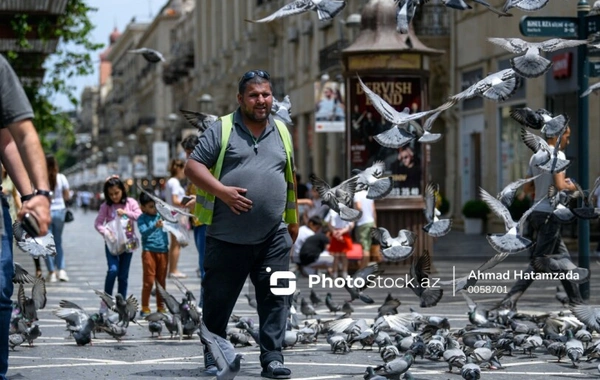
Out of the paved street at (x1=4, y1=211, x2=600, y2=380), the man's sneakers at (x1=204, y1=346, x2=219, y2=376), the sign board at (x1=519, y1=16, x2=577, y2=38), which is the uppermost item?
the sign board at (x1=519, y1=16, x2=577, y2=38)

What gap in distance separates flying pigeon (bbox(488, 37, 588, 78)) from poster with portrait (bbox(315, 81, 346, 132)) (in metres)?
18.2

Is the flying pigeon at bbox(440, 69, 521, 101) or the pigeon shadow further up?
the flying pigeon at bbox(440, 69, 521, 101)

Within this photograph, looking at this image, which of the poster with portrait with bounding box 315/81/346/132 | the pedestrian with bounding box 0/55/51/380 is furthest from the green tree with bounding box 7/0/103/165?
the pedestrian with bounding box 0/55/51/380

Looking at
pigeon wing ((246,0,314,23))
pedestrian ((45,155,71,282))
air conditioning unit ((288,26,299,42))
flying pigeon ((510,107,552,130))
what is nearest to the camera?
pigeon wing ((246,0,314,23))

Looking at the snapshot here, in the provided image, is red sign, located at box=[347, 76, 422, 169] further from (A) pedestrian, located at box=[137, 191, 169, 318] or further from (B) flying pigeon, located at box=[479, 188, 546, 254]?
(B) flying pigeon, located at box=[479, 188, 546, 254]

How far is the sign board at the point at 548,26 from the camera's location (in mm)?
13367

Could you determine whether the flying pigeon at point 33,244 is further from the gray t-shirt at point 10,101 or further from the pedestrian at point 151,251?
the pedestrian at point 151,251

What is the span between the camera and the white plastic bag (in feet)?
42.8

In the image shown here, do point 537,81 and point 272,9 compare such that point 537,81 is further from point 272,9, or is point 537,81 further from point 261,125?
point 272,9

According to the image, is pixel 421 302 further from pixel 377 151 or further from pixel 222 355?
pixel 377 151

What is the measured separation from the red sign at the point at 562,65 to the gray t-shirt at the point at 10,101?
67.3 ft

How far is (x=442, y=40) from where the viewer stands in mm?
36031

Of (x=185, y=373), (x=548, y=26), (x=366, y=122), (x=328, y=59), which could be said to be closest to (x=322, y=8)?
(x=185, y=373)

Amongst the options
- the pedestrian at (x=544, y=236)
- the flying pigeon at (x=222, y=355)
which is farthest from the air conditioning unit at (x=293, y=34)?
the flying pigeon at (x=222, y=355)
